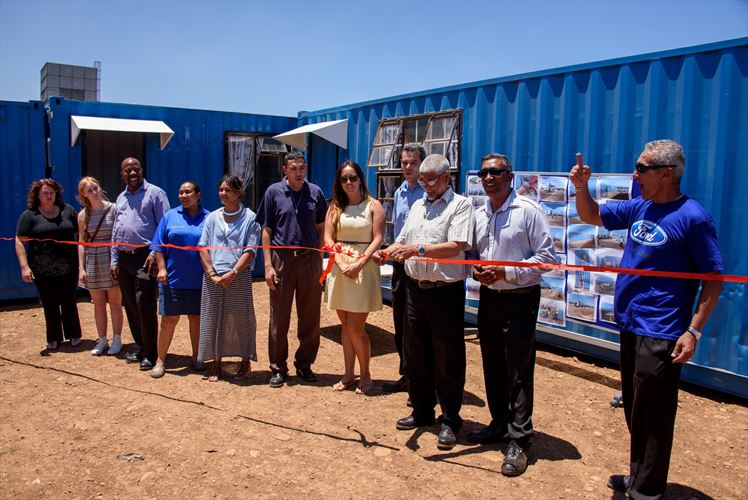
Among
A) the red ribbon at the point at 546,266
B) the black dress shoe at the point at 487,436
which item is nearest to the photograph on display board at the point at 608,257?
the red ribbon at the point at 546,266

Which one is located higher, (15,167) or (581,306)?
(15,167)

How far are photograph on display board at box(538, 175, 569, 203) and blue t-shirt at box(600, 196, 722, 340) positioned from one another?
2.79 m

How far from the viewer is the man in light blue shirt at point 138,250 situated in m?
5.42

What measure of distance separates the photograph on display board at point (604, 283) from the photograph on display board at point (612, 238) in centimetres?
27

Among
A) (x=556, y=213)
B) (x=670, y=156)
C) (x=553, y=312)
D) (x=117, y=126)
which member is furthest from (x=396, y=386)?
(x=117, y=126)

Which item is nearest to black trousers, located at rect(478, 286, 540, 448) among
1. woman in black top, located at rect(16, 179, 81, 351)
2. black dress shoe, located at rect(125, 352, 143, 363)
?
black dress shoe, located at rect(125, 352, 143, 363)

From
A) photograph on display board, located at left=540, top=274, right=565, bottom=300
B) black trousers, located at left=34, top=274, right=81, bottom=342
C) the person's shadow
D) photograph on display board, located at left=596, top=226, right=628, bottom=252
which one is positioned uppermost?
photograph on display board, located at left=596, top=226, right=628, bottom=252

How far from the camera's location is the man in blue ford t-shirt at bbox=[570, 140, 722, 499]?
2.86 meters

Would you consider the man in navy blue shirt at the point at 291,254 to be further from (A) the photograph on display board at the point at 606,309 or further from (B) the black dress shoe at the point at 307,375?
(A) the photograph on display board at the point at 606,309

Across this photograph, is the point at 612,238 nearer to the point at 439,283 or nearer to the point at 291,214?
the point at 439,283

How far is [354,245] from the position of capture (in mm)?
4680

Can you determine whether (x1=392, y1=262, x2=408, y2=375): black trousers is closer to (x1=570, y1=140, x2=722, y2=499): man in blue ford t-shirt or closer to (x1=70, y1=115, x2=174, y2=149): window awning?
(x1=570, y1=140, x2=722, y2=499): man in blue ford t-shirt

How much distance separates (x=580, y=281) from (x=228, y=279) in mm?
3251

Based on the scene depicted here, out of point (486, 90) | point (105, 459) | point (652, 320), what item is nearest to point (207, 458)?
point (105, 459)
